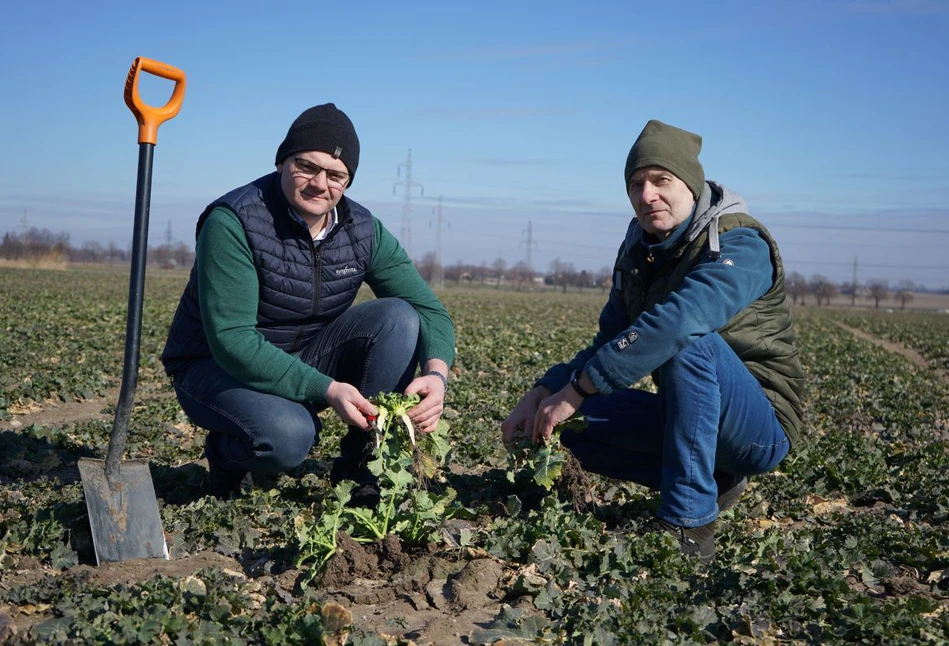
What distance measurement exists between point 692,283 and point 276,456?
6.87ft

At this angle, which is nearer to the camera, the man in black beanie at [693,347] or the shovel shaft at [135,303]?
the man in black beanie at [693,347]

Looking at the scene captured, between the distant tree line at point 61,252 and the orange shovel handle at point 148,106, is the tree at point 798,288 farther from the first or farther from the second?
the orange shovel handle at point 148,106

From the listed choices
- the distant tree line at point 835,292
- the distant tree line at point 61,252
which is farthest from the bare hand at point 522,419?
the distant tree line at point 835,292

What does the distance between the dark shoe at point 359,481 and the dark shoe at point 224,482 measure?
0.47m

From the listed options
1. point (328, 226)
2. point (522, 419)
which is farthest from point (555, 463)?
point (328, 226)

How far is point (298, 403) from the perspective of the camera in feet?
14.3

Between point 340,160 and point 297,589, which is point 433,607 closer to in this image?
point 297,589

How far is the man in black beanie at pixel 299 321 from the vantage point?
4.11m

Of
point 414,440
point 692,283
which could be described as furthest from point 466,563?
point 692,283

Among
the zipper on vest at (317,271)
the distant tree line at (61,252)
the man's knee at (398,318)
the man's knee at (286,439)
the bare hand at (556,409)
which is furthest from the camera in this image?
the distant tree line at (61,252)

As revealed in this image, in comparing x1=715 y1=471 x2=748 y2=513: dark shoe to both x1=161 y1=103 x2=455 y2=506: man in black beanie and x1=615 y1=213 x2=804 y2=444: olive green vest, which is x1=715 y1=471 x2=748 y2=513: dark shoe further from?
x1=161 y1=103 x2=455 y2=506: man in black beanie

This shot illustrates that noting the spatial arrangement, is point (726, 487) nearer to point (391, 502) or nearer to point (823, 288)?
point (391, 502)

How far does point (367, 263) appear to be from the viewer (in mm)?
4664

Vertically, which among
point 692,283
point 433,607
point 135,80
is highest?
point 135,80
